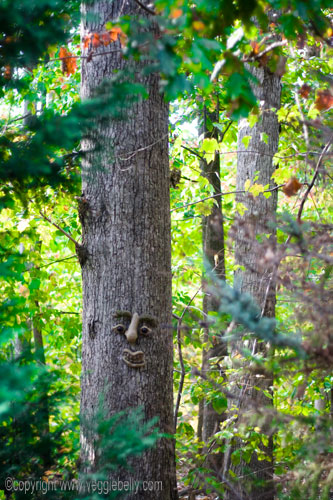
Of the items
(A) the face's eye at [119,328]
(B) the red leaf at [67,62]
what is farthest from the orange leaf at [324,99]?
(B) the red leaf at [67,62]

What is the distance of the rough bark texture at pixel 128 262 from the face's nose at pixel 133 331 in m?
0.04

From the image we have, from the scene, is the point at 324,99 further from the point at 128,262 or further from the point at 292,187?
the point at 128,262

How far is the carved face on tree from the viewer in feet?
10.4

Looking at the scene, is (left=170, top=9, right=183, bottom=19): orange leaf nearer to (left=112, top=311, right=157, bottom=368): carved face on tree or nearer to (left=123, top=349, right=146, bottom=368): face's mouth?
(left=112, top=311, right=157, bottom=368): carved face on tree

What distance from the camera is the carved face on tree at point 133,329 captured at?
10.4 ft

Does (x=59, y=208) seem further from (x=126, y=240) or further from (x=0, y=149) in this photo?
(x=0, y=149)

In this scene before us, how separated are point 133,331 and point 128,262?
0.44 meters

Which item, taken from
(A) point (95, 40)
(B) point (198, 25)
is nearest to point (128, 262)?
(A) point (95, 40)

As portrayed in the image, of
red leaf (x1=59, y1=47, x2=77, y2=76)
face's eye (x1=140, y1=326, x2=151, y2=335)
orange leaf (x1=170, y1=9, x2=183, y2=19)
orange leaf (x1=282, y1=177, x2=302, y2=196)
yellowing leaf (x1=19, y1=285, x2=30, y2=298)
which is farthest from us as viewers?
yellowing leaf (x1=19, y1=285, x2=30, y2=298)

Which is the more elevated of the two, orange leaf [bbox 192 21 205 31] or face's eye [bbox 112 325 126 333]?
orange leaf [bbox 192 21 205 31]

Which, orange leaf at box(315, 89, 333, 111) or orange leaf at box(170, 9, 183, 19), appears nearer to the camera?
orange leaf at box(170, 9, 183, 19)

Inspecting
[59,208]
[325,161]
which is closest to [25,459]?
[325,161]

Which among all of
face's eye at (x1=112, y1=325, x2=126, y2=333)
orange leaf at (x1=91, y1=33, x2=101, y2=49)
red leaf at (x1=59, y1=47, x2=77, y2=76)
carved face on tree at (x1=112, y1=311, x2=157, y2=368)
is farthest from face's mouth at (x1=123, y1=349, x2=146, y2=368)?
red leaf at (x1=59, y1=47, x2=77, y2=76)

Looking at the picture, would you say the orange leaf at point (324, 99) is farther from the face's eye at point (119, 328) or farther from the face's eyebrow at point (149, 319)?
the face's eye at point (119, 328)
